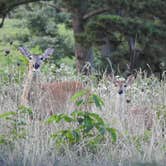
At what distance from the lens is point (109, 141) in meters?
6.95

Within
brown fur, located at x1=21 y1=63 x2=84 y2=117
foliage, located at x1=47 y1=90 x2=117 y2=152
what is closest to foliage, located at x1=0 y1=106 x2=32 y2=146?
foliage, located at x1=47 y1=90 x2=117 y2=152

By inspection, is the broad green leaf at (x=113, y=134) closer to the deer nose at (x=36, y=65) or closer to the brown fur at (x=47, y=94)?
the brown fur at (x=47, y=94)

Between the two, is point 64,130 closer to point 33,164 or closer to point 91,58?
point 33,164

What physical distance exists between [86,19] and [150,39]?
342cm

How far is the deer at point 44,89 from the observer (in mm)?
8531

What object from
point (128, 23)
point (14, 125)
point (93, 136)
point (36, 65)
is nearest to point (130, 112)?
point (93, 136)

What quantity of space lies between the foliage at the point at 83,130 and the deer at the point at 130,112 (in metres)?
0.63

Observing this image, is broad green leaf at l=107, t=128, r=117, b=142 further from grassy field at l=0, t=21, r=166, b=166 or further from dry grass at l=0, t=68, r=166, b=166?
dry grass at l=0, t=68, r=166, b=166

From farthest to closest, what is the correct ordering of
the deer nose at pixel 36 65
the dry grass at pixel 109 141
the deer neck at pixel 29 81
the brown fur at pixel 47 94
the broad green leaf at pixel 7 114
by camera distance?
the deer nose at pixel 36 65 < the deer neck at pixel 29 81 < the brown fur at pixel 47 94 < the broad green leaf at pixel 7 114 < the dry grass at pixel 109 141

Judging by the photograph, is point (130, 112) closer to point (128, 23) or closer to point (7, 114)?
point (7, 114)

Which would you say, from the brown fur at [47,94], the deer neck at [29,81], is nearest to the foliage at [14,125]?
the brown fur at [47,94]

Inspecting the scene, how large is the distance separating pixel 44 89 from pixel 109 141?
2.50 metres

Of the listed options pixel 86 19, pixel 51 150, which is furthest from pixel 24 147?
pixel 86 19

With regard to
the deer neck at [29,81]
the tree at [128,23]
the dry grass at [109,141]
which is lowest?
the dry grass at [109,141]
